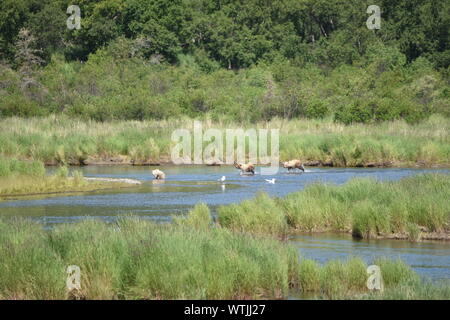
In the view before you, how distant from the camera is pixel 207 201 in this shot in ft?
91.3

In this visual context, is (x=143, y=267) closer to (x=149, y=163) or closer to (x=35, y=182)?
(x=35, y=182)

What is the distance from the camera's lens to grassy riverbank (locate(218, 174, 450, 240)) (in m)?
20.9

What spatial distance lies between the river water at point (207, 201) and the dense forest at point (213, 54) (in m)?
17.8

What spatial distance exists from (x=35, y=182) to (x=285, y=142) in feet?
46.5

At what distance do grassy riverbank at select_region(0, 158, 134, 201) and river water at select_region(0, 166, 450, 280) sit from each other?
43.0 inches

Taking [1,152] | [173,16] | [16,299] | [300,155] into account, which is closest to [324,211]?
[16,299]

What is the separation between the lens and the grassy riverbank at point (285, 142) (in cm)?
3925

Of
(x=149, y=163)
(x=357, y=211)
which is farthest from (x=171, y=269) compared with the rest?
(x=149, y=163)

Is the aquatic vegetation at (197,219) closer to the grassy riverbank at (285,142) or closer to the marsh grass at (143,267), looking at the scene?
the marsh grass at (143,267)

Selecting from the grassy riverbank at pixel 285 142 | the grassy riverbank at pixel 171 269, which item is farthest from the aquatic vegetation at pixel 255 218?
the grassy riverbank at pixel 285 142

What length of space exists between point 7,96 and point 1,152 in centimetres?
1790

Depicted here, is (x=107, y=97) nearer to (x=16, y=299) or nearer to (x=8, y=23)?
(x=8, y=23)

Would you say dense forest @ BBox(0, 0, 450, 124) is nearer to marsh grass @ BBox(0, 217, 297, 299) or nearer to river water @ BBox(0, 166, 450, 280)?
river water @ BBox(0, 166, 450, 280)

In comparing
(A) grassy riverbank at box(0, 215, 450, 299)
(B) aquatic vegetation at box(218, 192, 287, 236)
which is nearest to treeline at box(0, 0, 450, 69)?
(B) aquatic vegetation at box(218, 192, 287, 236)
